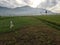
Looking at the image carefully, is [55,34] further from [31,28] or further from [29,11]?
[29,11]

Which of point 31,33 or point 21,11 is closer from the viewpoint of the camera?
point 31,33

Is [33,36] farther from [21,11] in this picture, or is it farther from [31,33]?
[21,11]

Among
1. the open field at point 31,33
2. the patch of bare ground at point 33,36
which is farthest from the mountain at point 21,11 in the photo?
the patch of bare ground at point 33,36

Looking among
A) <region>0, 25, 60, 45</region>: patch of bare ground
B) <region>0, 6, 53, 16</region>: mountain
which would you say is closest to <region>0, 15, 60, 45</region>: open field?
<region>0, 25, 60, 45</region>: patch of bare ground

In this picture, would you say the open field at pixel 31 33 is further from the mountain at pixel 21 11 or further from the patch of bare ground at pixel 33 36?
the mountain at pixel 21 11

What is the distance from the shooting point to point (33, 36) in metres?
5.98

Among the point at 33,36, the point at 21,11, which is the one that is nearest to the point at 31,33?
the point at 33,36

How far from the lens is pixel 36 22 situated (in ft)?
22.5

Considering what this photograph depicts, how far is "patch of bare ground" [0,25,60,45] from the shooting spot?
5734mm

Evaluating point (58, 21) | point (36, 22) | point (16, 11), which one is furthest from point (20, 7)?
point (58, 21)

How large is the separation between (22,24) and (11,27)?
0.73m

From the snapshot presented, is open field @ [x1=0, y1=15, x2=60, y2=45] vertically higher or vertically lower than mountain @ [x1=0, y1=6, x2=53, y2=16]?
lower

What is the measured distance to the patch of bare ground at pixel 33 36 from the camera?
5.73 meters

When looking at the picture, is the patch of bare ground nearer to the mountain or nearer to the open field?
the open field
